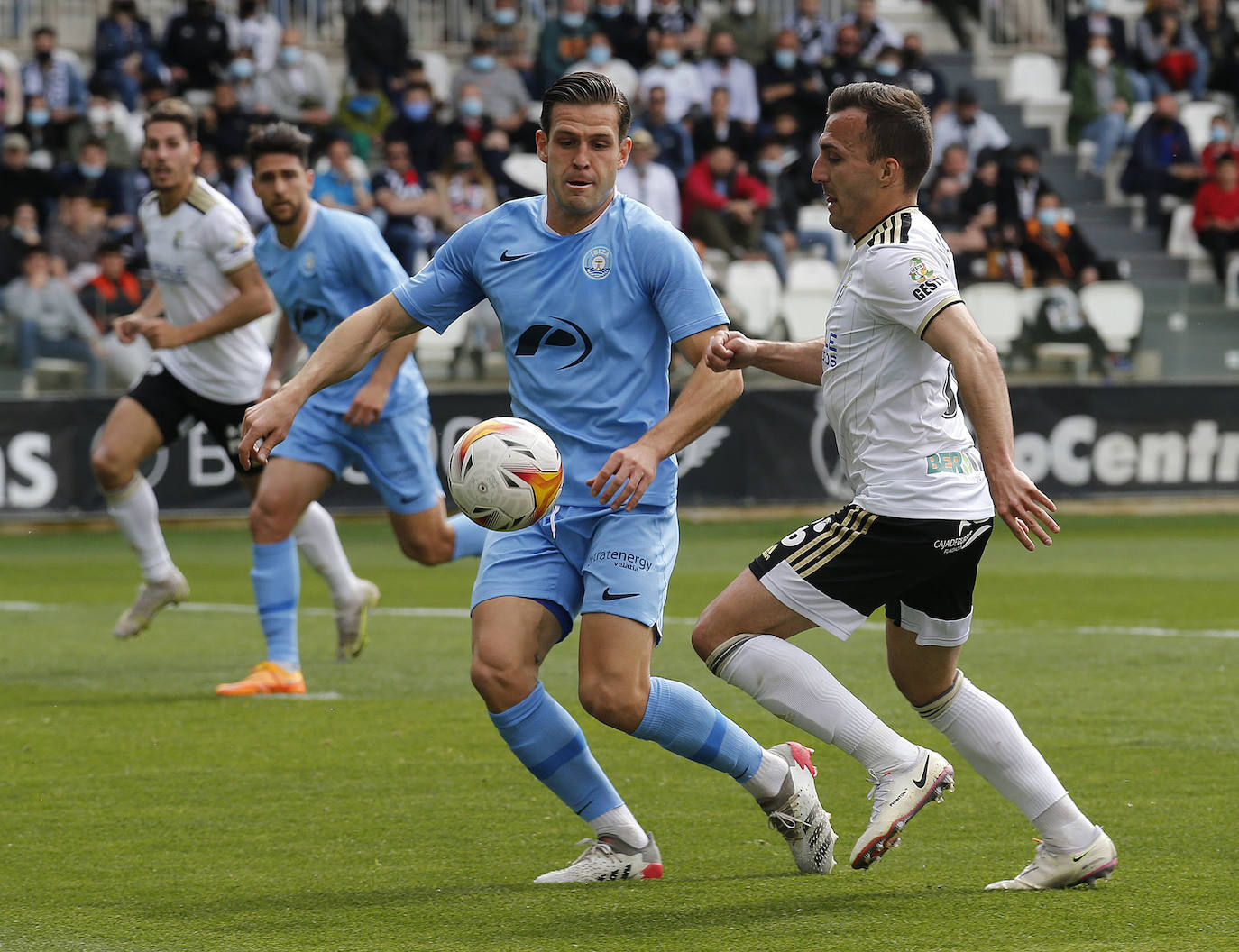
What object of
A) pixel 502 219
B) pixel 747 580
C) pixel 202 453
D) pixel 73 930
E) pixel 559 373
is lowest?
pixel 202 453

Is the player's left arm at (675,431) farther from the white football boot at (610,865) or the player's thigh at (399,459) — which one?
the player's thigh at (399,459)

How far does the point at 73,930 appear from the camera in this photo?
434 centimetres

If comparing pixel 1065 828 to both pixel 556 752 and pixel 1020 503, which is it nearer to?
pixel 1020 503

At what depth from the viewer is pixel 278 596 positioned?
814cm

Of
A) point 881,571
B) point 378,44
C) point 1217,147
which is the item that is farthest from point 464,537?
point 1217,147

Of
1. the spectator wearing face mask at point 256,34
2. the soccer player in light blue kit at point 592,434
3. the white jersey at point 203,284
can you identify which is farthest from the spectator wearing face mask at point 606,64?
the soccer player in light blue kit at point 592,434

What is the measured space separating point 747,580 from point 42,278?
1166cm

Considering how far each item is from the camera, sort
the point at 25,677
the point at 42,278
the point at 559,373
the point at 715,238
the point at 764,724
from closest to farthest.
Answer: the point at 559,373 < the point at 764,724 < the point at 25,677 < the point at 42,278 < the point at 715,238

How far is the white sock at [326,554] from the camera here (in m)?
8.68

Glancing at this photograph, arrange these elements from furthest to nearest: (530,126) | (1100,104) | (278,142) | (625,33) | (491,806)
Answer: (1100,104)
(625,33)
(530,126)
(278,142)
(491,806)

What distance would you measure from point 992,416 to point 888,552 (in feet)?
1.53

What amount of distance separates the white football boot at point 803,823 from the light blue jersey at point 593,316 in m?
0.85

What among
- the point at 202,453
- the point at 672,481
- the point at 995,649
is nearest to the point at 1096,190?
the point at 202,453

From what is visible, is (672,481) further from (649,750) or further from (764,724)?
(764,724)
